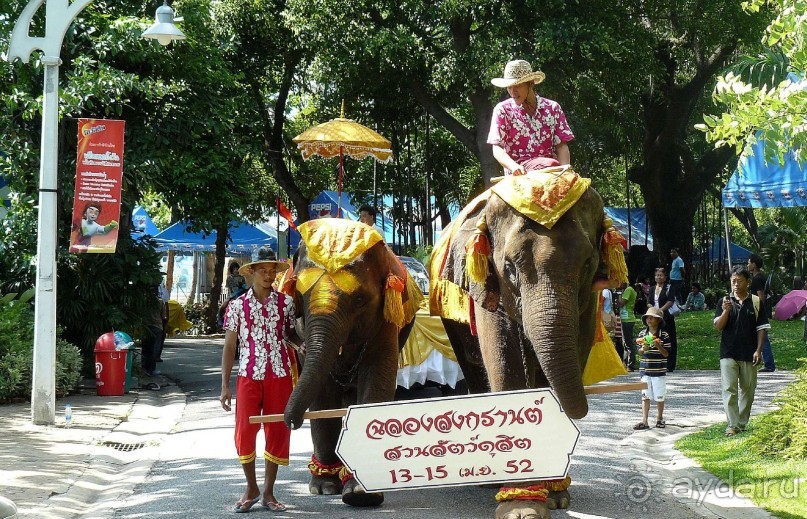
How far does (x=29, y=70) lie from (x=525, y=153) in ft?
33.0

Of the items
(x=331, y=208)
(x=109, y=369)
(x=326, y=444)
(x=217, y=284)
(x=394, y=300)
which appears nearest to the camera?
(x=394, y=300)

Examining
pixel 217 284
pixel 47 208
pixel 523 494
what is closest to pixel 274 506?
pixel 523 494

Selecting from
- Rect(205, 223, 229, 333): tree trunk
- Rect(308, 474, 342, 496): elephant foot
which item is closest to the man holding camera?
Rect(308, 474, 342, 496): elephant foot

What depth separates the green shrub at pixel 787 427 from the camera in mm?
8867

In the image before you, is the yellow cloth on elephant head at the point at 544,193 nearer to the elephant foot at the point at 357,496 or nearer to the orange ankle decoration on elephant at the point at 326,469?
the elephant foot at the point at 357,496

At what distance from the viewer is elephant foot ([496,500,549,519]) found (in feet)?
22.5

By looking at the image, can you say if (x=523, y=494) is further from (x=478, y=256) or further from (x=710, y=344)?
(x=710, y=344)

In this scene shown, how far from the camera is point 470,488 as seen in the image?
868 centimetres

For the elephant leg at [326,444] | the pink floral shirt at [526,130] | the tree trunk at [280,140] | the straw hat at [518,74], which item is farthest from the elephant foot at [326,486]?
the tree trunk at [280,140]

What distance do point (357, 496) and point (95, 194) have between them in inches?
296

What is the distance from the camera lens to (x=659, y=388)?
37.9 ft

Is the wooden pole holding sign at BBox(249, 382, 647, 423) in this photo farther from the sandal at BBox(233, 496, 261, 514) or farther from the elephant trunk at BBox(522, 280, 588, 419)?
the sandal at BBox(233, 496, 261, 514)

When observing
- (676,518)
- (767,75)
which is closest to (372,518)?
(676,518)

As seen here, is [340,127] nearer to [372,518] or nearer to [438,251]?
[438,251]
